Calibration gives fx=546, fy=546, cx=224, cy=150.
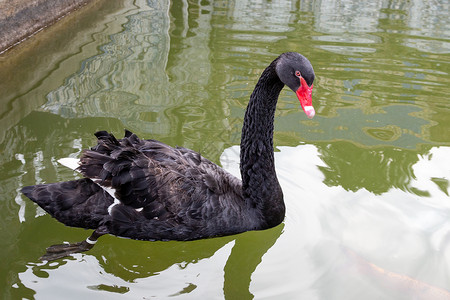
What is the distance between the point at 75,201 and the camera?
2.92m

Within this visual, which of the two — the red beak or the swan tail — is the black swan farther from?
the red beak

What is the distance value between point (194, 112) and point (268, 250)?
180 centimetres

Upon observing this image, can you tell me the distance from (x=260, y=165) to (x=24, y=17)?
3894mm

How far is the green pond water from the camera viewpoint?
108 inches

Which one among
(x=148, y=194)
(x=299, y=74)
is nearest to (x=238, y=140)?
(x=148, y=194)

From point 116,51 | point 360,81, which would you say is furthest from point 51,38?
point 360,81

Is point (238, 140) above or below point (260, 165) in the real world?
below

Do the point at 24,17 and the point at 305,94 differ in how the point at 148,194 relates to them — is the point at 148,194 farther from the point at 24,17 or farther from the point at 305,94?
the point at 24,17

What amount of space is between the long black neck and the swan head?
287mm

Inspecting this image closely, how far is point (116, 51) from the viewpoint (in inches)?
232

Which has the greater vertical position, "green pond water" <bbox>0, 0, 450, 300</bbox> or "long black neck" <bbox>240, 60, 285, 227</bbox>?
"long black neck" <bbox>240, 60, 285, 227</bbox>

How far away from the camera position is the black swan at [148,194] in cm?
287

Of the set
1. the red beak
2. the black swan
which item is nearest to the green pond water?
the black swan

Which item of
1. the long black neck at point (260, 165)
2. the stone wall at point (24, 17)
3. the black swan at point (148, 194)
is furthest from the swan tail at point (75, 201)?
the stone wall at point (24, 17)
